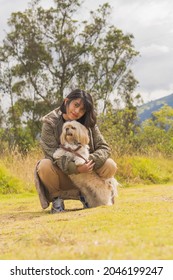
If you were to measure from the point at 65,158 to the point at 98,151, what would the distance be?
46 centimetres

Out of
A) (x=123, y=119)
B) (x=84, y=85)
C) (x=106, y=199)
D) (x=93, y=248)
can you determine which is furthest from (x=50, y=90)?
(x=93, y=248)

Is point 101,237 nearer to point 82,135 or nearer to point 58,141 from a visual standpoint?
point 82,135

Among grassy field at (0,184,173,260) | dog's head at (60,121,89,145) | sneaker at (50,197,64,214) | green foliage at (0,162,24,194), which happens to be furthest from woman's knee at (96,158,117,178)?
green foliage at (0,162,24,194)

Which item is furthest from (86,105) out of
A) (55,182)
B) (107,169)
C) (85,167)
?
(55,182)

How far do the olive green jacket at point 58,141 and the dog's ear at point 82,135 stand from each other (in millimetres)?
196

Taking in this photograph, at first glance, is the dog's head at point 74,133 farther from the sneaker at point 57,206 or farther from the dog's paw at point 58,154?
the sneaker at point 57,206

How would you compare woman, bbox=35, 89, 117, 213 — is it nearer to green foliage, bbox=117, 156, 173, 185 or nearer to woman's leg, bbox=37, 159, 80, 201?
woman's leg, bbox=37, 159, 80, 201

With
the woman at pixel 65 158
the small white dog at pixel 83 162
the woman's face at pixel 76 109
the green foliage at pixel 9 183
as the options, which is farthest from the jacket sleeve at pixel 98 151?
the green foliage at pixel 9 183

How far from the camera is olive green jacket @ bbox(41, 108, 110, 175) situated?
6214mm

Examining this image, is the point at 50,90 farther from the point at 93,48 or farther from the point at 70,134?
the point at 70,134

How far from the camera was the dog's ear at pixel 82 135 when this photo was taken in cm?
601

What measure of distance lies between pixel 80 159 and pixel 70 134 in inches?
12.3

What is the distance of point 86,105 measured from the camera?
610cm

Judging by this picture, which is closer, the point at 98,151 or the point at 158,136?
the point at 98,151
